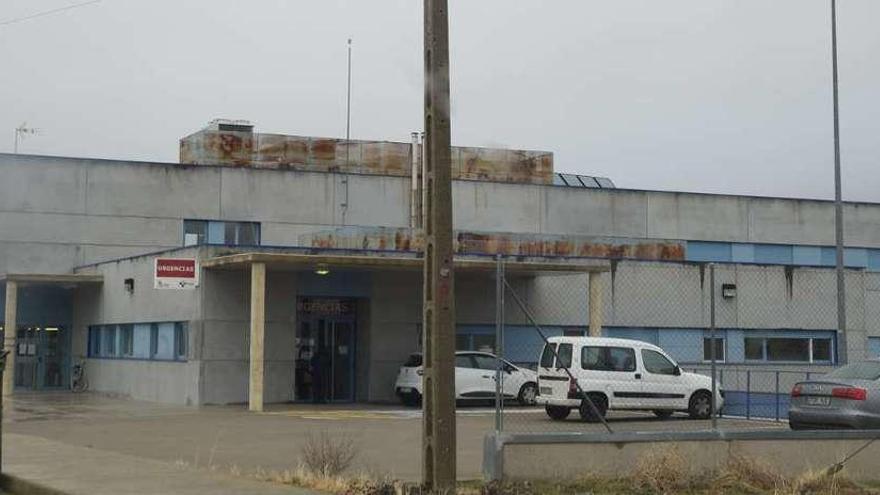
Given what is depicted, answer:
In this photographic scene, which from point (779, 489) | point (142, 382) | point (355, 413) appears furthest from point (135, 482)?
point (142, 382)

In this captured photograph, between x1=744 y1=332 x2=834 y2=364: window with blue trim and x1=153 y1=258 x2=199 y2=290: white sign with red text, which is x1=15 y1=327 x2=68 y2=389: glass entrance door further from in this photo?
x1=744 y1=332 x2=834 y2=364: window with blue trim

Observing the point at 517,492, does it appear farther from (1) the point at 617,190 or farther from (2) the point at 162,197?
(1) the point at 617,190

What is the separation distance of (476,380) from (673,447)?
16.6m

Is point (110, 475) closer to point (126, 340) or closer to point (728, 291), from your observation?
point (126, 340)

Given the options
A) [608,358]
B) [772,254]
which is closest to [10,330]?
[608,358]

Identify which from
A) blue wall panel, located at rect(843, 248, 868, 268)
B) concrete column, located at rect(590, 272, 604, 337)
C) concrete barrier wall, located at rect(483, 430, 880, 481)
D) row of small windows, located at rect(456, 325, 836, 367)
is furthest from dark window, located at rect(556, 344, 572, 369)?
blue wall panel, located at rect(843, 248, 868, 268)

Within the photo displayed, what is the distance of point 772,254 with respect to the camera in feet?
167

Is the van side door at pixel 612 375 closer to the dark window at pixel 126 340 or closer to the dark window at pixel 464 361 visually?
the dark window at pixel 464 361

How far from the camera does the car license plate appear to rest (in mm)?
17719

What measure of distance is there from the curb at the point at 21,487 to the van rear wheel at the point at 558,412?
13.5 m

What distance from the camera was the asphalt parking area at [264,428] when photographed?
668 inches

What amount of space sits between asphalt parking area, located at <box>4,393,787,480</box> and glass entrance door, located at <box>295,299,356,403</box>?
1.72 metres

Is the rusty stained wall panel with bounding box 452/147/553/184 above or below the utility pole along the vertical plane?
above

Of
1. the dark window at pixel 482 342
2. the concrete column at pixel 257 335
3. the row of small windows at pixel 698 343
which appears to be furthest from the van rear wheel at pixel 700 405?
the concrete column at pixel 257 335
